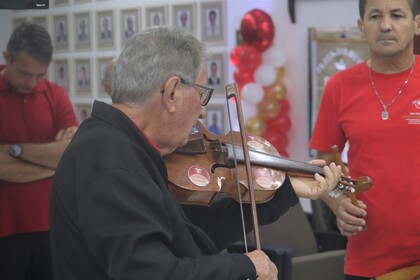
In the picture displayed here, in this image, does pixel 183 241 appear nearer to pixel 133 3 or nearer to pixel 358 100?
pixel 358 100

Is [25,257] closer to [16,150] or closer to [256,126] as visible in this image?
[16,150]

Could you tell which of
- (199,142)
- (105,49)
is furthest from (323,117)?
(105,49)

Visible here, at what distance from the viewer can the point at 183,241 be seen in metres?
1.80

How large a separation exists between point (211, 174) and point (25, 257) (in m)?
1.13

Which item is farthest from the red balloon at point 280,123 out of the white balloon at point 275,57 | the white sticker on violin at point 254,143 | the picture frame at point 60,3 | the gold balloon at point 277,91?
the white sticker on violin at point 254,143

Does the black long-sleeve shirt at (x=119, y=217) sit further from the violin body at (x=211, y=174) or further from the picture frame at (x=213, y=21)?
the picture frame at (x=213, y=21)

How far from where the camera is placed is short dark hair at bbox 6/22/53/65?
2.92 m

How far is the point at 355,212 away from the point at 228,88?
725 millimetres

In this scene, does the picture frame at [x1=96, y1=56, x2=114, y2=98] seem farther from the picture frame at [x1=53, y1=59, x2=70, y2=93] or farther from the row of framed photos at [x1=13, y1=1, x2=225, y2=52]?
the picture frame at [x1=53, y1=59, x2=70, y2=93]

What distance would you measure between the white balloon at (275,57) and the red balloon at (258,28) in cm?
5

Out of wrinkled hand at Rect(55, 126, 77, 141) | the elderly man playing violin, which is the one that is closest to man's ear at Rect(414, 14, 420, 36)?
the elderly man playing violin

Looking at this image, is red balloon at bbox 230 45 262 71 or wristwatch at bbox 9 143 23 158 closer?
wristwatch at bbox 9 143 23 158

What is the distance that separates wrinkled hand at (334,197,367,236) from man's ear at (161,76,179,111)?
956 mm

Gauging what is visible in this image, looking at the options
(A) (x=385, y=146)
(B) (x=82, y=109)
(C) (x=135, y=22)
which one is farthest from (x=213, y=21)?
(A) (x=385, y=146)
